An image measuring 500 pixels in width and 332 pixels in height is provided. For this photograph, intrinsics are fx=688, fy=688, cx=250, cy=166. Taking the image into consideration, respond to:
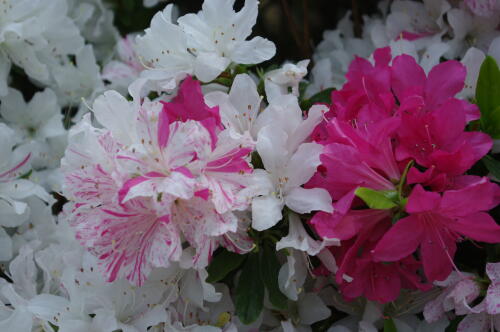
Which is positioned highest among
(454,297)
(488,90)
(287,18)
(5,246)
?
(488,90)

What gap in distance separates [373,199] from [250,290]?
0.27 metres

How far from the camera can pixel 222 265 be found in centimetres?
98

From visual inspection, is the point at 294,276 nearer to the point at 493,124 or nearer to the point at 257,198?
the point at 257,198

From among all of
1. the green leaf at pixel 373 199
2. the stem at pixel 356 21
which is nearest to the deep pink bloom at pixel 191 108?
the green leaf at pixel 373 199

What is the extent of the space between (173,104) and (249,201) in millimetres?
193

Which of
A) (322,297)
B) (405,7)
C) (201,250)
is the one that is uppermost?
(405,7)

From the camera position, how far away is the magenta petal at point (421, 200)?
0.81 metres

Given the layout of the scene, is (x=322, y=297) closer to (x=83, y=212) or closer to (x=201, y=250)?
(x=201, y=250)

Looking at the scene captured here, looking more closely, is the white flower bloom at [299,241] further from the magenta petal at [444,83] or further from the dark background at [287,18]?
the dark background at [287,18]

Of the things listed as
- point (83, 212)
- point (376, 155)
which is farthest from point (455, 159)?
point (83, 212)

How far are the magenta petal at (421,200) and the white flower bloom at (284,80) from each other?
0.99 feet

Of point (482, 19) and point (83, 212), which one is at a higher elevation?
point (482, 19)

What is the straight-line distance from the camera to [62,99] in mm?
1424

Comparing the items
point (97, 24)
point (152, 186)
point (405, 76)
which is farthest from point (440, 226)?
point (97, 24)
